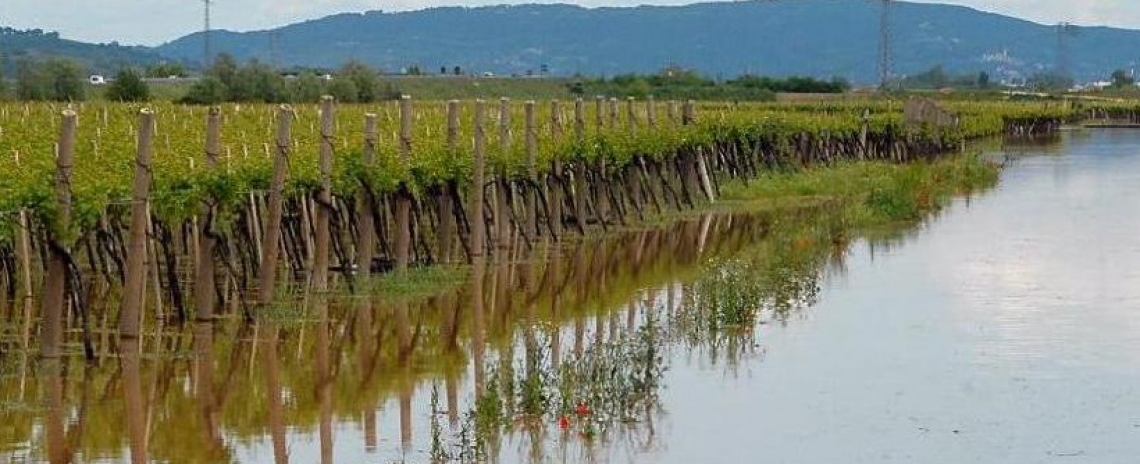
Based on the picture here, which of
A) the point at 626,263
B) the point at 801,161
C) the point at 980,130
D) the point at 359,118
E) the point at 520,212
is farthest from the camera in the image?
the point at 980,130

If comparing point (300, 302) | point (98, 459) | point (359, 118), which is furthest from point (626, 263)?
point (359, 118)

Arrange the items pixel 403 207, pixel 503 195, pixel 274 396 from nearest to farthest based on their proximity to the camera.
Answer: pixel 274 396, pixel 403 207, pixel 503 195

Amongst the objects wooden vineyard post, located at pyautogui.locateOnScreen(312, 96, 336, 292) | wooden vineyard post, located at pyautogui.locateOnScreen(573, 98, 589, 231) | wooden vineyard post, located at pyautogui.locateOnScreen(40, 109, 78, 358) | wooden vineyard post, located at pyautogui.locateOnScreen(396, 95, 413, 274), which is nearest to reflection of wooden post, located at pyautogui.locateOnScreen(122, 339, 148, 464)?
wooden vineyard post, located at pyautogui.locateOnScreen(40, 109, 78, 358)

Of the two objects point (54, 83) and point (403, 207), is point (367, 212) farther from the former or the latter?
point (54, 83)

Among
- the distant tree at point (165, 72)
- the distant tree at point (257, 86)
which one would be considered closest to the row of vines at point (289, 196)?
the distant tree at point (257, 86)

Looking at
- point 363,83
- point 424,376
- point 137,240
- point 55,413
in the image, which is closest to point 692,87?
point 363,83

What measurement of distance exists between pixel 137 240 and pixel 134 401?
111cm

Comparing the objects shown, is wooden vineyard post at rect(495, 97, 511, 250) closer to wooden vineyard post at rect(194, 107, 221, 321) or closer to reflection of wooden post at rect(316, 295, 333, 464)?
reflection of wooden post at rect(316, 295, 333, 464)

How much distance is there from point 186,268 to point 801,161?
79.9ft

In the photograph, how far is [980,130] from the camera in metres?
70.7

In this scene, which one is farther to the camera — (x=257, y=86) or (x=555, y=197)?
(x=257, y=86)

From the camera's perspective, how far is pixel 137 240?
47.3 ft

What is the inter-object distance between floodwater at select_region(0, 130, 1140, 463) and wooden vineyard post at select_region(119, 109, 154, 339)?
0.82 ft

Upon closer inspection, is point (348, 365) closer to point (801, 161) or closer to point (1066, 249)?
point (1066, 249)
